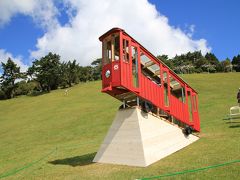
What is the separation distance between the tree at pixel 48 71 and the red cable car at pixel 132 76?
82.0 metres

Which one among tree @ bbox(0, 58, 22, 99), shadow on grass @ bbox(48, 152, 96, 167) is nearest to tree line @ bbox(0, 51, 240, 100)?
tree @ bbox(0, 58, 22, 99)

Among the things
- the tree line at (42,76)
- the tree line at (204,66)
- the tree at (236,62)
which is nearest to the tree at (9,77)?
the tree line at (42,76)

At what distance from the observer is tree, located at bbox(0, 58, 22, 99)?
9950 cm

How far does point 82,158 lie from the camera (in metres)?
16.6

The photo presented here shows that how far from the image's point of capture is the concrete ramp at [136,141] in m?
13.0

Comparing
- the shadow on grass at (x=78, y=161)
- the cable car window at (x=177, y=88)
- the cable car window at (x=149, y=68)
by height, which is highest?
the cable car window at (x=149, y=68)

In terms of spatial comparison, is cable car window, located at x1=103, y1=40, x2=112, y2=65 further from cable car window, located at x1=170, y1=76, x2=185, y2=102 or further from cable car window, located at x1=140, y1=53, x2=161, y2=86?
cable car window, located at x1=170, y1=76, x2=185, y2=102

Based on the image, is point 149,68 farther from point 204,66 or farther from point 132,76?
point 204,66

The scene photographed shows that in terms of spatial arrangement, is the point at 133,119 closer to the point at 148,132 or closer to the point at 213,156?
the point at 148,132

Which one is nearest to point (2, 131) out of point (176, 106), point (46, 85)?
point (176, 106)

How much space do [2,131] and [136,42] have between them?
1234 inches

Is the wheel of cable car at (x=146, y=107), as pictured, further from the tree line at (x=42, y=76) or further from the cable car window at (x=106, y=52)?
the tree line at (x=42, y=76)

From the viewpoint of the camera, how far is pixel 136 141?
1312 centimetres

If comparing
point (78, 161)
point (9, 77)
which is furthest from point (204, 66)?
point (78, 161)
